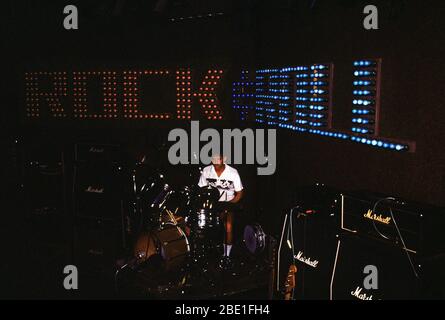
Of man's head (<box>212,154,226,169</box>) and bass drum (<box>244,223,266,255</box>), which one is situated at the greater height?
man's head (<box>212,154,226,169</box>)

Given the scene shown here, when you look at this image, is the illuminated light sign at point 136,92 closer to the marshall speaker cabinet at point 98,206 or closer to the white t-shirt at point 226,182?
the marshall speaker cabinet at point 98,206

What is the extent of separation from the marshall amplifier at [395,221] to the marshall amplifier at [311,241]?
184 millimetres

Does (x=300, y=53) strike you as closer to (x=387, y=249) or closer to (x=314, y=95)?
(x=314, y=95)

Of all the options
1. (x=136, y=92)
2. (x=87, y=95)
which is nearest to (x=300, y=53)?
(x=136, y=92)

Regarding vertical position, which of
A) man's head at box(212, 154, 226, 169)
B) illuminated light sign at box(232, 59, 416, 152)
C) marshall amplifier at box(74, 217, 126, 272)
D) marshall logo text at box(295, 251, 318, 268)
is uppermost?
illuminated light sign at box(232, 59, 416, 152)

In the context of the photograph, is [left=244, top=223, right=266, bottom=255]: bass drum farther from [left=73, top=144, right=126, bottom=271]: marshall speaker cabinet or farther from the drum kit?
[left=73, top=144, right=126, bottom=271]: marshall speaker cabinet

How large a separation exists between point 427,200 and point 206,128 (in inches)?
152

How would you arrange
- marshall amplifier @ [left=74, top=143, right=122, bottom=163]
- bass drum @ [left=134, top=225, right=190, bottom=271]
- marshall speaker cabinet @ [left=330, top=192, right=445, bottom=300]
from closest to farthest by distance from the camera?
marshall speaker cabinet @ [left=330, top=192, right=445, bottom=300] < bass drum @ [left=134, top=225, right=190, bottom=271] < marshall amplifier @ [left=74, top=143, right=122, bottom=163]

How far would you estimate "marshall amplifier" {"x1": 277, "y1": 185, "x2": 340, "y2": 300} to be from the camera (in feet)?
12.8

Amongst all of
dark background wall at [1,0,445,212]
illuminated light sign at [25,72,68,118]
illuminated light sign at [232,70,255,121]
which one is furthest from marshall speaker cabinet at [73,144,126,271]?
illuminated light sign at [232,70,255,121]

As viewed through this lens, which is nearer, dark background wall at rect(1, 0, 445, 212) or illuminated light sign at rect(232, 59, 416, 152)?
dark background wall at rect(1, 0, 445, 212)

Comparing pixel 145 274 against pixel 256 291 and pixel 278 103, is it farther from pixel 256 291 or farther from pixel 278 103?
pixel 278 103

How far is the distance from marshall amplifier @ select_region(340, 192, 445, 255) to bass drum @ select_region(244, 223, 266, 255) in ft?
7.37

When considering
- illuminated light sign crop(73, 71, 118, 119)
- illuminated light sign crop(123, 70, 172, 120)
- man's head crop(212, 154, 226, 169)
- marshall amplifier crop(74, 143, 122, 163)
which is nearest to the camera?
man's head crop(212, 154, 226, 169)
